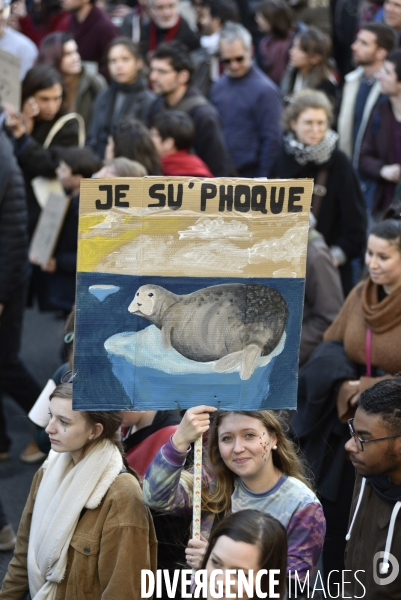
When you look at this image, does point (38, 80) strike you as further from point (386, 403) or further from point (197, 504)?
point (197, 504)

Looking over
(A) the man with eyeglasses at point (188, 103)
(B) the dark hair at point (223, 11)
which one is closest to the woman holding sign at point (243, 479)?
(A) the man with eyeglasses at point (188, 103)

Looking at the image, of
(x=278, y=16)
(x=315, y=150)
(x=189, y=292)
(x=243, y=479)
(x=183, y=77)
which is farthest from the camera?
(x=278, y=16)

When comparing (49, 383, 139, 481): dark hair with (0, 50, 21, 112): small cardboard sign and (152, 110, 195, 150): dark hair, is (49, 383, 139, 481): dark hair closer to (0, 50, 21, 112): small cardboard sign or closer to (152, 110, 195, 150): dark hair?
(152, 110, 195, 150): dark hair

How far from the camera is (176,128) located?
21.0 feet

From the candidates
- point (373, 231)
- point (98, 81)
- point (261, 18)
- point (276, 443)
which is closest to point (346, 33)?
point (261, 18)

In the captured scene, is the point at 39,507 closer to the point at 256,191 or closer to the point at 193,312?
the point at 193,312

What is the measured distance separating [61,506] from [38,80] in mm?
4314

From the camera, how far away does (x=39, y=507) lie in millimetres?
3250

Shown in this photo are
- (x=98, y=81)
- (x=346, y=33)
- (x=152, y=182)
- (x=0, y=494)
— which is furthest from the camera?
(x=346, y=33)

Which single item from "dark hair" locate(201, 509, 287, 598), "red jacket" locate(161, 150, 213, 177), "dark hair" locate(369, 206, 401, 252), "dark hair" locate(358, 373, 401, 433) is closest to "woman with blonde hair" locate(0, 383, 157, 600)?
"dark hair" locate(201, 509, 287, 598)

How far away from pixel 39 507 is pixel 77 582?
0.96ft

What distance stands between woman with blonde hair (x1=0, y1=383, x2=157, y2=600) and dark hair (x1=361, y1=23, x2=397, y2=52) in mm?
5152

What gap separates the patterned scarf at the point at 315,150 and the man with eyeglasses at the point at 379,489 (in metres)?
2.97

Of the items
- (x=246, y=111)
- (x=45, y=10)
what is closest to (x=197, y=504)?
(x=246, y=111)
